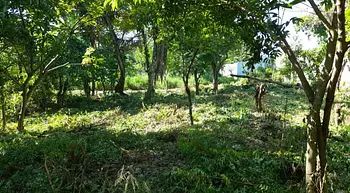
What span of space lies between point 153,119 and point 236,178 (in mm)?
3904

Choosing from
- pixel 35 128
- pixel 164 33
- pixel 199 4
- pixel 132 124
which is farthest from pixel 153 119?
pixel 199 4

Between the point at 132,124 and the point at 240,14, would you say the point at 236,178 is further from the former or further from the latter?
the point at 132,124

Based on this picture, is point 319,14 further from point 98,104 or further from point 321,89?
point 98,104

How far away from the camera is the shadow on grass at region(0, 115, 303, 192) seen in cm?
314

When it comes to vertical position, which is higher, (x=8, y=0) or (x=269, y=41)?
(x=8, y=0)

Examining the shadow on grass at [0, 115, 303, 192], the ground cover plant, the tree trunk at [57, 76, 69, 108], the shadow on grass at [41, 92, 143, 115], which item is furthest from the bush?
the shadow on grass at [0, 115, 303, 192]

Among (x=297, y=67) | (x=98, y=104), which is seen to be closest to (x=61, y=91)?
(x=98, y=104)

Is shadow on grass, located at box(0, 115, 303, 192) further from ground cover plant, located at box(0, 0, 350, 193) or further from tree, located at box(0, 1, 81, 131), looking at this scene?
tree, located at box(0, 1, 81, 131)

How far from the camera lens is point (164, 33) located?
18.7 feet

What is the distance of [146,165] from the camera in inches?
151

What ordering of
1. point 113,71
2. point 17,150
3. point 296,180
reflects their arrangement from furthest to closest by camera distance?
point 113,71 → point 17,150 → point 296,180

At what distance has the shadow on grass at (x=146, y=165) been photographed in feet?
10.3

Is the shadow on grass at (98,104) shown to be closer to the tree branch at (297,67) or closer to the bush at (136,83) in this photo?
the bush at (136,83)

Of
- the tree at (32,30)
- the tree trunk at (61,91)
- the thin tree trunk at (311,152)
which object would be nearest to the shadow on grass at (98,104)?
the tree trunk at (61,91)
